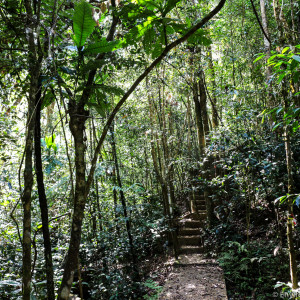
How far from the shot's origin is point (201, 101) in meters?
7.95

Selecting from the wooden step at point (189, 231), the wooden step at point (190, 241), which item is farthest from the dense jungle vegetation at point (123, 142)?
the wooden step at point (189, 231)

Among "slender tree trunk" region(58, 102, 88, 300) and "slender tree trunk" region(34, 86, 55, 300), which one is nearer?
"slender tree trunk" region(58, 102, 88, 300)

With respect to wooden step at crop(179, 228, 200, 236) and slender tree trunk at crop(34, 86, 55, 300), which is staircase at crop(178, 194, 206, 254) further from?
slender tree trunk at crop(34, 86, 55, 300)

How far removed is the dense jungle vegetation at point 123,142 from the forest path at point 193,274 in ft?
0.85

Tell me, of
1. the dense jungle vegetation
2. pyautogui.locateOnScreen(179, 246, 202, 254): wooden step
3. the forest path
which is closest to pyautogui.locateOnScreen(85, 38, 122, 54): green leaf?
the dense jungle vegetation

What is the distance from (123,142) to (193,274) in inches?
174

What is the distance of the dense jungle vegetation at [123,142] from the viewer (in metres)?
1.79

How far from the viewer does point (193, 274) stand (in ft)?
18.1

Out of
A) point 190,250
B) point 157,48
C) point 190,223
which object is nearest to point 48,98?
point 157,48

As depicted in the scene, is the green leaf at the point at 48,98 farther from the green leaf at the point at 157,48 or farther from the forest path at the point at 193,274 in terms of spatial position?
the forest path at the point at 193,274

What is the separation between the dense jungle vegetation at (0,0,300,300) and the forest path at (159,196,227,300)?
26 cm

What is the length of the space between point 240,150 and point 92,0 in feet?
11.8

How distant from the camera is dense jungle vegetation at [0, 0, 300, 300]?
70.6 inches

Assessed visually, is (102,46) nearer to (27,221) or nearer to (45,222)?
(27,221)
